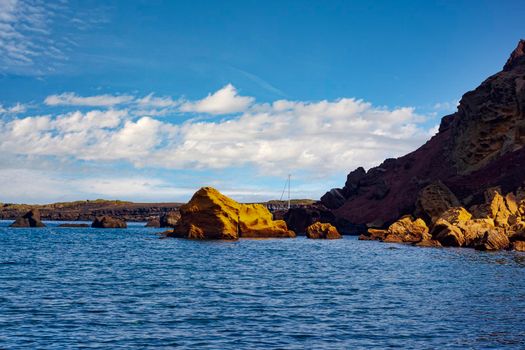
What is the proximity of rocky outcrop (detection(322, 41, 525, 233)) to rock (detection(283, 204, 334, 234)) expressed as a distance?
4377mm

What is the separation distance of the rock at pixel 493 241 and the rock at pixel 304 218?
75.6m

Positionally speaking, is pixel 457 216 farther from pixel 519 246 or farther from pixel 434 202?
pixel 434 202

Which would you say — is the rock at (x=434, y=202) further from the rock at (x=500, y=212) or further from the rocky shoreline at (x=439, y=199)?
the rock at (x=500, y=212)

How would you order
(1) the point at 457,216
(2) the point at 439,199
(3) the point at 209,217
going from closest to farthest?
(1) the point at 457,216, (3) the point at 209,217, (2) the point at 439,199

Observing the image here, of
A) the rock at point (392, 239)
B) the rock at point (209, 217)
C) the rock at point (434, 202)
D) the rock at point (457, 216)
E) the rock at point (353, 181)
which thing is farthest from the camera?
the rock at point (353, 181)

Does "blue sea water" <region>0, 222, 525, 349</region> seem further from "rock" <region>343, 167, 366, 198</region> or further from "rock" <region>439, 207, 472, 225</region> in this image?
A: "rock" <region>343, 167, 366, 198</region>

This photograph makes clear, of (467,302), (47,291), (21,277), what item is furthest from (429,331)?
(21,277)

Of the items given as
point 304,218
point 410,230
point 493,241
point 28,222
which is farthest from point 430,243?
point 28,222

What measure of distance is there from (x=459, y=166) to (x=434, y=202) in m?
A: 31.6

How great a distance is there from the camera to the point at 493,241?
71438 mm

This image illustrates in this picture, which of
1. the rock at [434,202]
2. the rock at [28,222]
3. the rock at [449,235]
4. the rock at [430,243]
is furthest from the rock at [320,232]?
the rock at [28,222]

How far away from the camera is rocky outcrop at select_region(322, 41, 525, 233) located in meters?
109

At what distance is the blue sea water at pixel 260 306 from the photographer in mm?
20859

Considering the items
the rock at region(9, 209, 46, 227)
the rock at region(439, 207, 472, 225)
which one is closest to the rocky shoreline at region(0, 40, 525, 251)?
the rock at region(439, 207, 472, 225)
